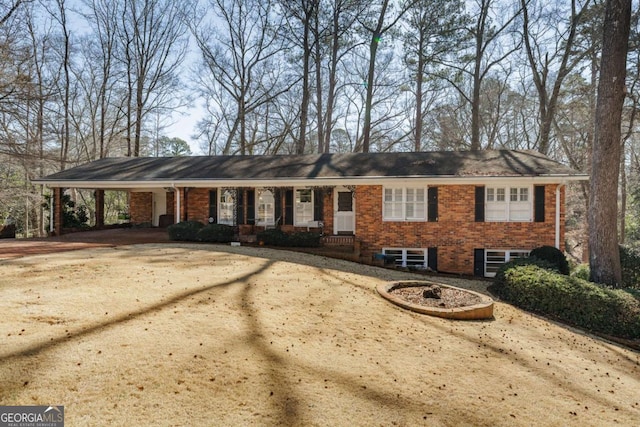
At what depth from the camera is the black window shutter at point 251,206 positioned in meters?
14.5

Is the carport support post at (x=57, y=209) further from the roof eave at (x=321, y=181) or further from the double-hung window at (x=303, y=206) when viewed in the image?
the double-hung window at (x=303, y=206)

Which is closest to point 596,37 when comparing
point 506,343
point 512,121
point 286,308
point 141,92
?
point 512,121

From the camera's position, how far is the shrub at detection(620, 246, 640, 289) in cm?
1010

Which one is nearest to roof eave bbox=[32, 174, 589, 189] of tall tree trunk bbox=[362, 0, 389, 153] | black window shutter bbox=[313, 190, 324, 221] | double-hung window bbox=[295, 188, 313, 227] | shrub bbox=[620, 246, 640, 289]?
black window shutter bbox=[313, 190, 324, 221]

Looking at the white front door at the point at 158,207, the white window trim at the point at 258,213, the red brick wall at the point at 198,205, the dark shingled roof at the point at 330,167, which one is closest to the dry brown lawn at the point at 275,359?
the dark shingled roof at the point at 330,167

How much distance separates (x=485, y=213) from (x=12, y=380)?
12.8 m

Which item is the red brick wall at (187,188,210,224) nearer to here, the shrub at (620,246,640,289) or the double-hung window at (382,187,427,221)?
the double-hung window at (382,187,427,221)

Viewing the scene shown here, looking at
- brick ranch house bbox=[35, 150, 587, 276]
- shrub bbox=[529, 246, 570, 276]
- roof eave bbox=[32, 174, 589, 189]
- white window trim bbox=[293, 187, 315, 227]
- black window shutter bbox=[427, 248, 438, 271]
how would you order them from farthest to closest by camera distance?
white window trim bbox=[293, 187, 315, 227] < black window shutter bbox=[427, 248, 438, 271] < brick ranch house bbox=[35, 150, 587, 276] < roof eave bbox=[32, 174, 589, 189] < shrub bbox=[529, 246, 570, 276]

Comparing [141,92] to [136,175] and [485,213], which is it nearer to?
[136,175]

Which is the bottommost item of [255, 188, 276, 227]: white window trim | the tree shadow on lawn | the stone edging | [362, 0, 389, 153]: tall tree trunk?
the tree shadow on lawn

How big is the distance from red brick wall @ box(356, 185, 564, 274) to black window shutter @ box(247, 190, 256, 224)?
4590 millimetres

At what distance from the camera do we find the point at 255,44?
23.5 meters

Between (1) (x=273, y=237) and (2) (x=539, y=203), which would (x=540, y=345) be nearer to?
(2) (x=539, y=203)

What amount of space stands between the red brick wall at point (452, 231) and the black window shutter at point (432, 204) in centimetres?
14
